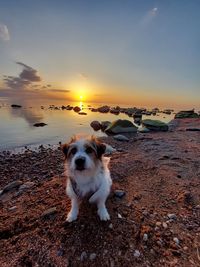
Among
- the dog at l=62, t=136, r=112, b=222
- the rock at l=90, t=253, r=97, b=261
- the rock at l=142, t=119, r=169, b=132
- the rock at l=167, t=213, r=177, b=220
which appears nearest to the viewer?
the rock at l=90, t=253, r=97, b=261

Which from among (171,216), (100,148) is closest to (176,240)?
(171,216)

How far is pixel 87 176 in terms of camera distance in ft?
12.3

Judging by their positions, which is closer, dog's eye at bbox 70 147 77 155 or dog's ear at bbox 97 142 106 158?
dog's eye at bbox 70 147 77 155

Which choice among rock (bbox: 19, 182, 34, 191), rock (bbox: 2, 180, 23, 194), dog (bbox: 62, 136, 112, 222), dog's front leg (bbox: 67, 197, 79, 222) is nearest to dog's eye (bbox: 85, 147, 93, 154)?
dog (bbox: 62, 136, 112, 222)

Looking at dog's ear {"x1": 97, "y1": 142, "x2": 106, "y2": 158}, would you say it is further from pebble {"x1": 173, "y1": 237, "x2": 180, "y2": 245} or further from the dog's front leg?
pebble {"x1": 173, "y1": 237, "x2": 180, "y2": 245}

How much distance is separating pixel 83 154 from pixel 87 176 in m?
0.49

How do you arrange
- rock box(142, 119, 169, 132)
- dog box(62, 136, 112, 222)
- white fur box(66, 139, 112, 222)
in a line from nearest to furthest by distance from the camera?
dog box(62, 136, 112, 222) < white fur box(66, 139, 112, 222) < rock box(142, 119, 169, 132)

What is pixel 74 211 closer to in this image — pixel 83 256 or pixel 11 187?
pixel 83 256

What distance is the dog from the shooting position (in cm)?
356

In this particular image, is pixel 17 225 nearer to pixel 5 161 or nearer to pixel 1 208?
pixel 1 208

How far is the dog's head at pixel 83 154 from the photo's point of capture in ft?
11.2

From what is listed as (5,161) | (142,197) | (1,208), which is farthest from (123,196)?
(5,161)

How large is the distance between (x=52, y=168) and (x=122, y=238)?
5370 mm

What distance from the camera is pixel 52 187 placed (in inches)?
215
